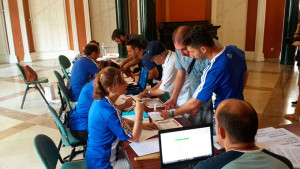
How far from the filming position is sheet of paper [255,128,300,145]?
192cm

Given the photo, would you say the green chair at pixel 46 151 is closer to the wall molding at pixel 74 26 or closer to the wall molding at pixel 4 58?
the wall molding at pixel 74 26

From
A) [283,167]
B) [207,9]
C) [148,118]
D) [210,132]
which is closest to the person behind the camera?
[283,167]

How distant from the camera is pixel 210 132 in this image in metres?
1.69

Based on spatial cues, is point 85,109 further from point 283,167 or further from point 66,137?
point 283,167

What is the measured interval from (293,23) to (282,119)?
4.66m

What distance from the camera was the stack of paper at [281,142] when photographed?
5.71 feet

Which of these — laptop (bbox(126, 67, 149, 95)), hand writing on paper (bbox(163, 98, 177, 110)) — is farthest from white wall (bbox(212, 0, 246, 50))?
hand writing on paper (bbox(163, 98, 177, 110))

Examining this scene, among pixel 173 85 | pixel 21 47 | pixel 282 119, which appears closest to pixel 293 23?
pixel 282 119

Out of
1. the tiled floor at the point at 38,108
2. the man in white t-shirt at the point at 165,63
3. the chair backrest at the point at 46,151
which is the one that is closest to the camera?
the chair backrest at the point at 46,151

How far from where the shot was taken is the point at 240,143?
1.15m

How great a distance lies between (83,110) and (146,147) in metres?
1.02

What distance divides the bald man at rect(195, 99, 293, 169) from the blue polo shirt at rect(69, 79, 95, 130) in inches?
68.5

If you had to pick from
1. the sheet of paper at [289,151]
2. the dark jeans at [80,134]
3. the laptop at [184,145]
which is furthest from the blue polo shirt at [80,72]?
the sheet of paper at [289,151]

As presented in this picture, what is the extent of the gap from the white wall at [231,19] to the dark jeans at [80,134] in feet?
23.9
